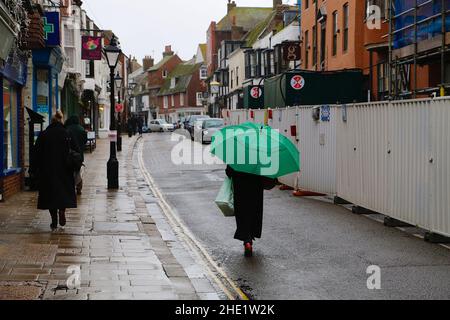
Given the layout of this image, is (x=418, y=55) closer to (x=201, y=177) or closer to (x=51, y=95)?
(x=201, y=177)

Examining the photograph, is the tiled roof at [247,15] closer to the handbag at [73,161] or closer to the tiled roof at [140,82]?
the tiled roof at [140,82]

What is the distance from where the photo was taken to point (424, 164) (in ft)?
33.9

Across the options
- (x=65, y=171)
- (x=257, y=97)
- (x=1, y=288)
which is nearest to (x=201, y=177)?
(x=65, y=171)

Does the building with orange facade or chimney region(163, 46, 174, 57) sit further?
chimney region(163, 46, 174, 57)

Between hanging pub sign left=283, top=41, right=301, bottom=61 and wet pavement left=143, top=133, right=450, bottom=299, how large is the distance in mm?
25891

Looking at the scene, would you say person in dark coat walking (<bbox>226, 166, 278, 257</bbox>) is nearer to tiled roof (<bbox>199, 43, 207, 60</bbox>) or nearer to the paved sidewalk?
the paved sidewalk

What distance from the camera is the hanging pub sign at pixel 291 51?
132 feet

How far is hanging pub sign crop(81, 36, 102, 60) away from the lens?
30.7 metres

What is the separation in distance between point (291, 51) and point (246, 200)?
105 ft

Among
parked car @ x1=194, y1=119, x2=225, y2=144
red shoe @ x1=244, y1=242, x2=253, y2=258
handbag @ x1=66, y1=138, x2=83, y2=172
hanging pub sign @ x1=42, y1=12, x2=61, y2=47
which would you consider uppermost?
hanging pub sign @ x1=42, y1=12, x2=61, y2=47

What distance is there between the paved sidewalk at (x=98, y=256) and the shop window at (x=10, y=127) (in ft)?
4.86

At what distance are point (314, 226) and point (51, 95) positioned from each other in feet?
40.5

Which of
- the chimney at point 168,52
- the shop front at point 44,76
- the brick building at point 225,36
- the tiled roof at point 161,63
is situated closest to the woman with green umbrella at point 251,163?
the shop front at point 44,76

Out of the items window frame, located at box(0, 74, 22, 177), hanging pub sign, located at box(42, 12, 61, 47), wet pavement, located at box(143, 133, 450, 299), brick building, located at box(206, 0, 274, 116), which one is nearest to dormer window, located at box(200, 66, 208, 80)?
brick building, located at box(206, 0, 274, 116)
